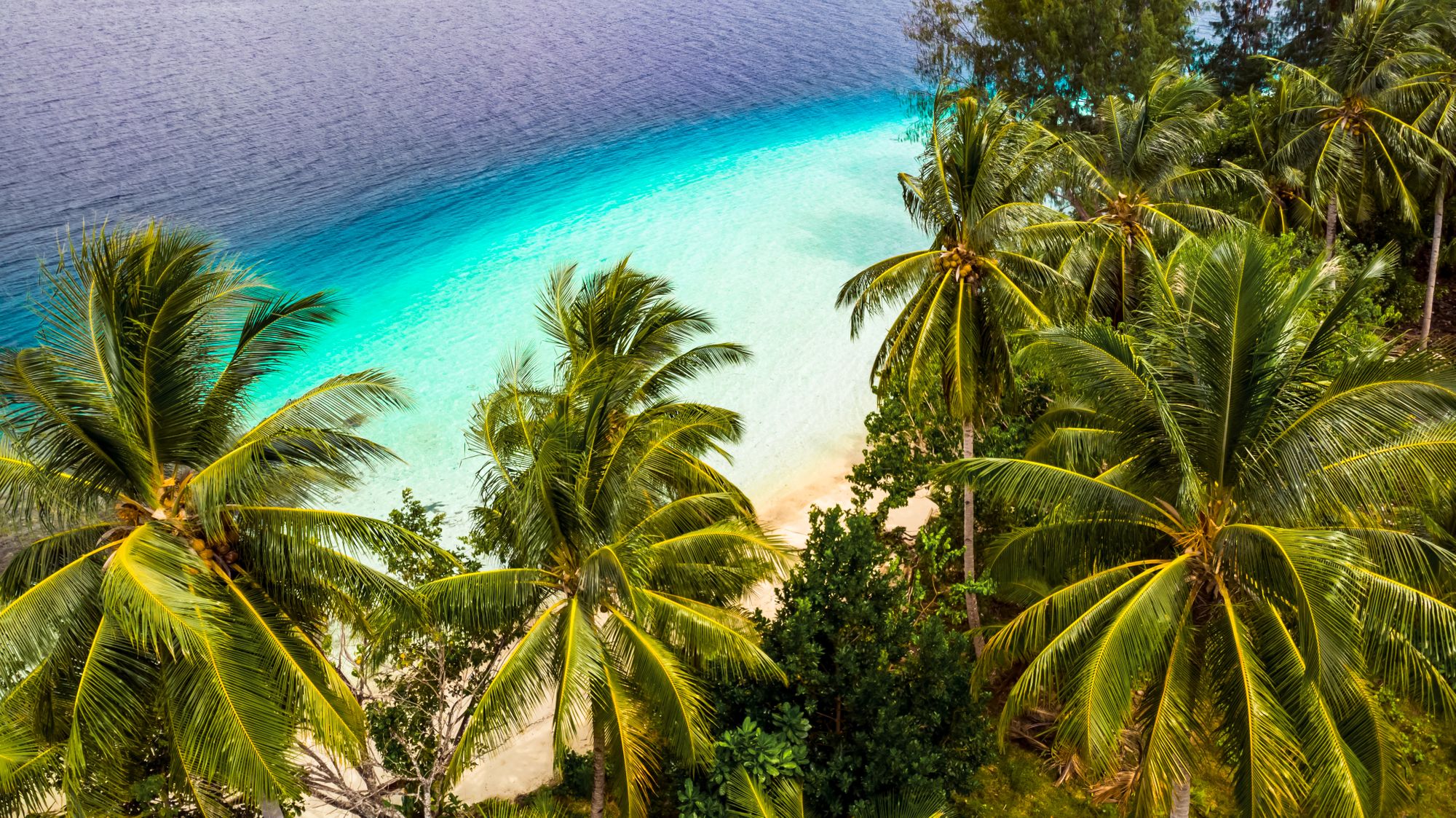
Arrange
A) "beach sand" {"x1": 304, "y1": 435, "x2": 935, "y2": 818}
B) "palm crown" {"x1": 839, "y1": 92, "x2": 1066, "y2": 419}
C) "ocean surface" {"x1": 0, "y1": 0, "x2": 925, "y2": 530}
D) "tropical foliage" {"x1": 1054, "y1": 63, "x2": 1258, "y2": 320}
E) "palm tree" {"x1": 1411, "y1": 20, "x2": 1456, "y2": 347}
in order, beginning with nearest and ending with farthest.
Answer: "palm crown" {"x1": 839, "y1": 92, "x2": 1066, "y2": 419}
"beach sand" {"x1": 304, "y1": 435, "x2": 935, "y2": 818}
"tropical foliage" {"x1": 1054, "y1": 63, "x2": 1258, "y2": 320}
"palm tree" {"x1": 1411, "y1": 20, "x2": 1456, "y2": 347}
"ocean surface" {"x1": 0, "y1": 0, "x2": 925, "y2": 530}

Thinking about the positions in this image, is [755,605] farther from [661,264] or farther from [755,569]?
[661,264]

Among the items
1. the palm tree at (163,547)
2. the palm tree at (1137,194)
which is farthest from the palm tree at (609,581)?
the palm tree at (1137,194)

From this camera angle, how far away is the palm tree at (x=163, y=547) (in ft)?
30.5

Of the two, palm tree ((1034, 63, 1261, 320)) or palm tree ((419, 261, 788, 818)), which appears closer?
palm tree ((419, 261, 788, 818))

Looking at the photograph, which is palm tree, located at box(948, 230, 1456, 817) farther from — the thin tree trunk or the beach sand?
the thin tree trunk

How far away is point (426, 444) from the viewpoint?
26516 millimetres

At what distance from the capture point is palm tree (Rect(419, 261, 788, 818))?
11.2m

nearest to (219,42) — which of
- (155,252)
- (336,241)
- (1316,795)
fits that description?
(336,241)

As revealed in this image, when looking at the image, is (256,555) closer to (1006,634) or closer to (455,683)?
(455,683)

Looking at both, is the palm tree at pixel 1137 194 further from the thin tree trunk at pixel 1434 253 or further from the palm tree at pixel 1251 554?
A: the palm tree at pixel 1251 554

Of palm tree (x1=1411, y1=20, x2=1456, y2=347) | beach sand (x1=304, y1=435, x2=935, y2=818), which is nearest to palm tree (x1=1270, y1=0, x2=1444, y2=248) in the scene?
palm tree (x1=1411, y1=20, x2=1456, y2=347)

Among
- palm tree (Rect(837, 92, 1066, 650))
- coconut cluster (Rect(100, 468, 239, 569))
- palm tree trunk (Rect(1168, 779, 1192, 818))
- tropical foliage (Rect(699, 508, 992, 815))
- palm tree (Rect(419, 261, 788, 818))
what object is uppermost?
palm tree (Rect(837, 92, 1066, 650))

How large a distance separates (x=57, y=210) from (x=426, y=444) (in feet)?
81.6

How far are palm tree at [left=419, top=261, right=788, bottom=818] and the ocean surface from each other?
31.0ft
